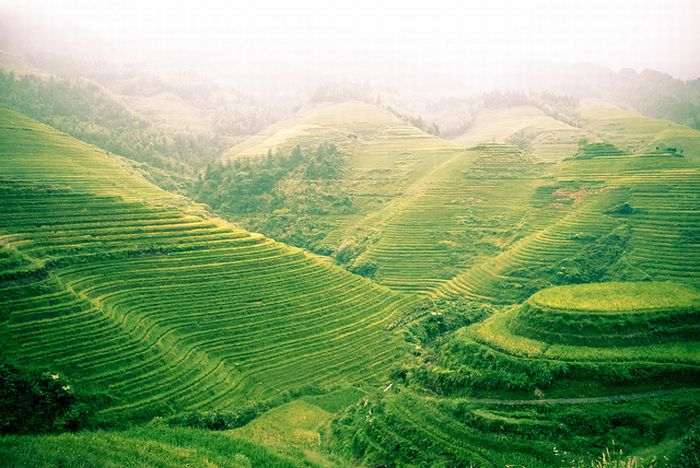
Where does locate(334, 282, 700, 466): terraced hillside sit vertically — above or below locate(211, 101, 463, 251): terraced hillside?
below

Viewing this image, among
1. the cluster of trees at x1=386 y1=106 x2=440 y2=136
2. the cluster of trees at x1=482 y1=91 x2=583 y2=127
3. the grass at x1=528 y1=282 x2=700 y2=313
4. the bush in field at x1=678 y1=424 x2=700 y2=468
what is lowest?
the bush in field at x1=678 y1=424 x2=700 y2=468

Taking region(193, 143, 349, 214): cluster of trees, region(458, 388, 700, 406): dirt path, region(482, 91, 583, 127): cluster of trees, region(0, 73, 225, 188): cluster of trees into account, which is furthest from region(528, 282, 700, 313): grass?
region(482, 91, 583, 127): cluster of trees

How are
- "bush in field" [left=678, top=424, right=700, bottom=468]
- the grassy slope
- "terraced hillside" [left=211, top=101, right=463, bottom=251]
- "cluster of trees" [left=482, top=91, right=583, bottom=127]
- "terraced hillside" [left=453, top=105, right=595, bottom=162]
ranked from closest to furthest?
the grassy slope, "bush in field" [left=678, top=424, right=700, bottom=468], "terraced hillside" [left=211, top=101, right=463, bottom=251], "terraced hillside" [left=453, top=105, right=595, bottom=162], "cluster of trees" [left=482, top=91, right=583, bottom=127]

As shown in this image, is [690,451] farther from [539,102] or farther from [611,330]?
[539,102]

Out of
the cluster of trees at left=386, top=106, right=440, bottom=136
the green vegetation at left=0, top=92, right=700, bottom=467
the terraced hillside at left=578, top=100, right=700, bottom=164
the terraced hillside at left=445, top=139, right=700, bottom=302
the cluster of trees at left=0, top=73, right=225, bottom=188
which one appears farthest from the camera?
the cluster of trees at left=386, top=106, right=440, bottom=136

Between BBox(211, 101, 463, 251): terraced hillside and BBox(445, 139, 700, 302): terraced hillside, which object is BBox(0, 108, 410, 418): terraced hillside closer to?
BBox(445, 139, 700, 302): terraced hillside

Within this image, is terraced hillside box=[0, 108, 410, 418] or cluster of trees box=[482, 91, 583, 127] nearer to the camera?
terraced hillside box=[0, 108, 410, 418]

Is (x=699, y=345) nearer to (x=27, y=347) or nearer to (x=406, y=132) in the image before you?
(x=27, y=347)
